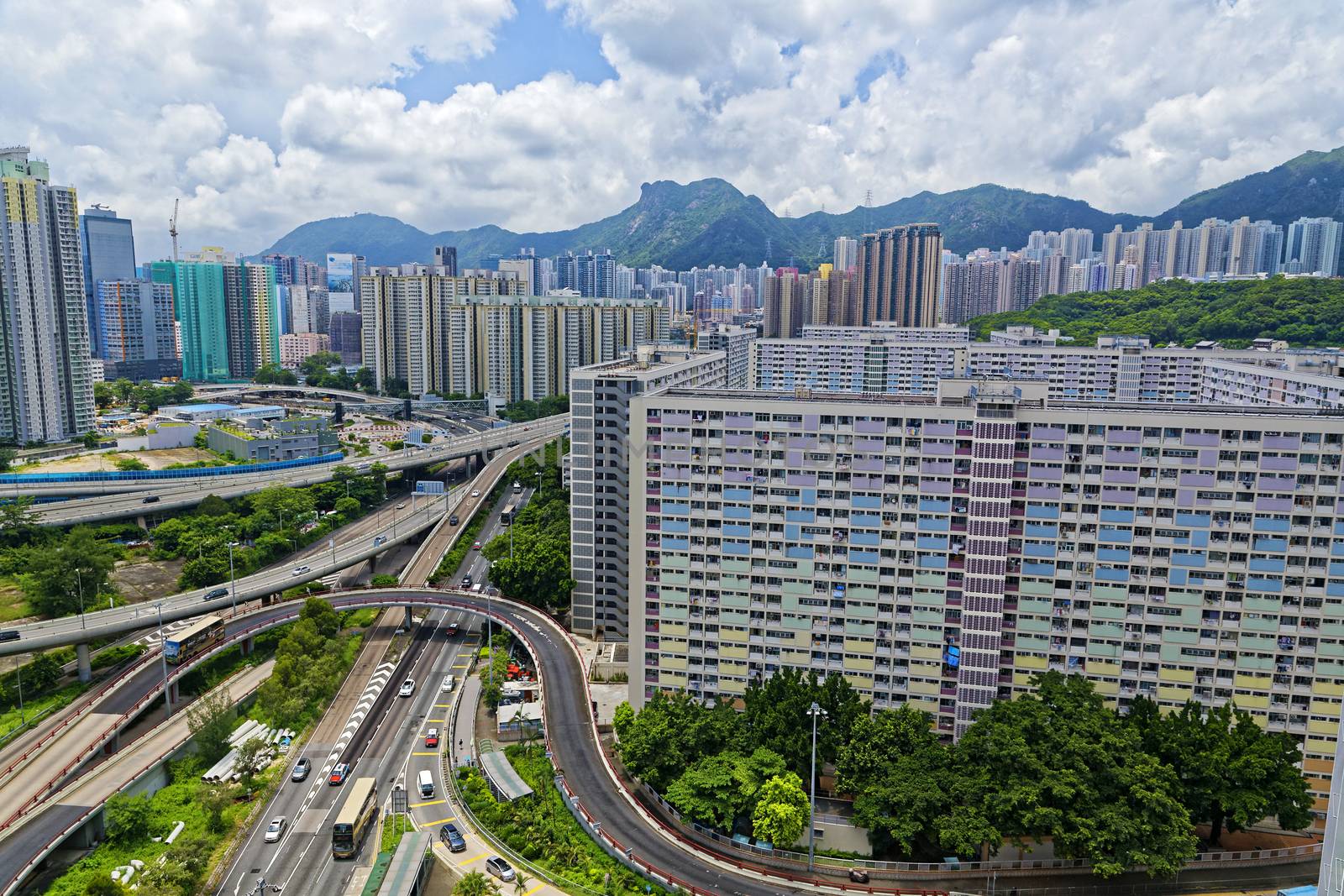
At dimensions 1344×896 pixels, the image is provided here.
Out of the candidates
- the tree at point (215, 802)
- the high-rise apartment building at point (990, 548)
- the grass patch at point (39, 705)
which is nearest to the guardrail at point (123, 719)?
the grass patch at point (39, 705)

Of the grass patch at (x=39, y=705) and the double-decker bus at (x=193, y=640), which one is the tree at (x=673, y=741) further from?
the grass patch at (x=39, y=705)

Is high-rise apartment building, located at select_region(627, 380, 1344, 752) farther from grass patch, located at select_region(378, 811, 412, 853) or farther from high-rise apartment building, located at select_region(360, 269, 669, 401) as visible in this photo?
high-rise apartment building, located at select_region(360, 269, 669, 401)

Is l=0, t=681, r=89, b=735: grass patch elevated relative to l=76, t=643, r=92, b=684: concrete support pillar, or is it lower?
lower

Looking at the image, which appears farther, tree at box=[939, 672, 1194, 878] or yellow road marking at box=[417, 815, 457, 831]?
yellow road marking at box=[417, 815, 457, 831]

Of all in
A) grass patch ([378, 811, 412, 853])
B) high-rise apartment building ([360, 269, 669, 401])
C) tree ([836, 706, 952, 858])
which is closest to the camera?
tree ([836, 706, 952, 858])

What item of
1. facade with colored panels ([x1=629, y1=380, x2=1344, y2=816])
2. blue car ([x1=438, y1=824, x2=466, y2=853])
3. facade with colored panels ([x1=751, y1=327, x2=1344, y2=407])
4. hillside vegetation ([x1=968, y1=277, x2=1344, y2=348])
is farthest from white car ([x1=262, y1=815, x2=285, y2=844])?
hillside vegetation ([x1=968, y1=277, x2=1344, y2=348])
